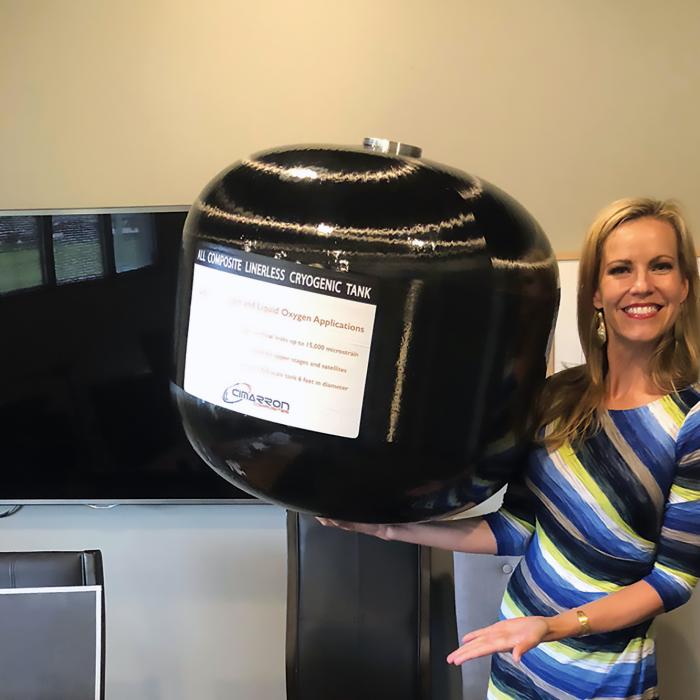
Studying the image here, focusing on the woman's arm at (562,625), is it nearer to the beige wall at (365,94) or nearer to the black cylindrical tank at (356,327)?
the black cylindrical tank at (356,327)

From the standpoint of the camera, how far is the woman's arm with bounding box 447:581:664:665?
0.74m

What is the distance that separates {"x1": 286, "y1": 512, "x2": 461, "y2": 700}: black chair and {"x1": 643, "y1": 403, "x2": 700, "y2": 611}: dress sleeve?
715 mm

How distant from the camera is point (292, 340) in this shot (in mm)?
499

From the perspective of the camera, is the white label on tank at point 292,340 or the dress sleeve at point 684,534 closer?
the white label on tank at point 292,340

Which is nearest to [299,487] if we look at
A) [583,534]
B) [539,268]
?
[539,268]

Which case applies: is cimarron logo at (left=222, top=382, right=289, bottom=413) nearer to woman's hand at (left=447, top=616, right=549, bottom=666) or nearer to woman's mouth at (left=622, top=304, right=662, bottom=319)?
woman's hand at (left=447, top=616, right=549, bottom=666)

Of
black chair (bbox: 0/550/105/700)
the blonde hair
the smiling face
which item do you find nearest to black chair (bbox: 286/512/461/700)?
black chair (bbox: 0/550/105/700)

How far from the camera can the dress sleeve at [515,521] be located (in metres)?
0.97

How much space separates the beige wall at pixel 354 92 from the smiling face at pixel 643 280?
2.15 feet

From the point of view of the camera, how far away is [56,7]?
5.23 feet

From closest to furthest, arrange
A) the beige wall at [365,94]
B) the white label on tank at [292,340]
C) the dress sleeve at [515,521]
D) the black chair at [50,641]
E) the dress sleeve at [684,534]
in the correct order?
the white label on tank at [292,340] < the dress sleeve at [684,534] < the dress sleeve at [515,521] < the black chair at [50,641] < the beige wall at [365,94]

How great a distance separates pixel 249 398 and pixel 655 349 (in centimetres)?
62

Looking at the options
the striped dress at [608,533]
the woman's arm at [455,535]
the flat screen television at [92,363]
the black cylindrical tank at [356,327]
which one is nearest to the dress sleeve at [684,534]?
the striped dress at [608,533]

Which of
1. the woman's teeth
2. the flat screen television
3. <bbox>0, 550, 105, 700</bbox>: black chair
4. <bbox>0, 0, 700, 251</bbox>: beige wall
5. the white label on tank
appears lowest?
<bbox>0, 550, 105, 700</bbox>: black chair
